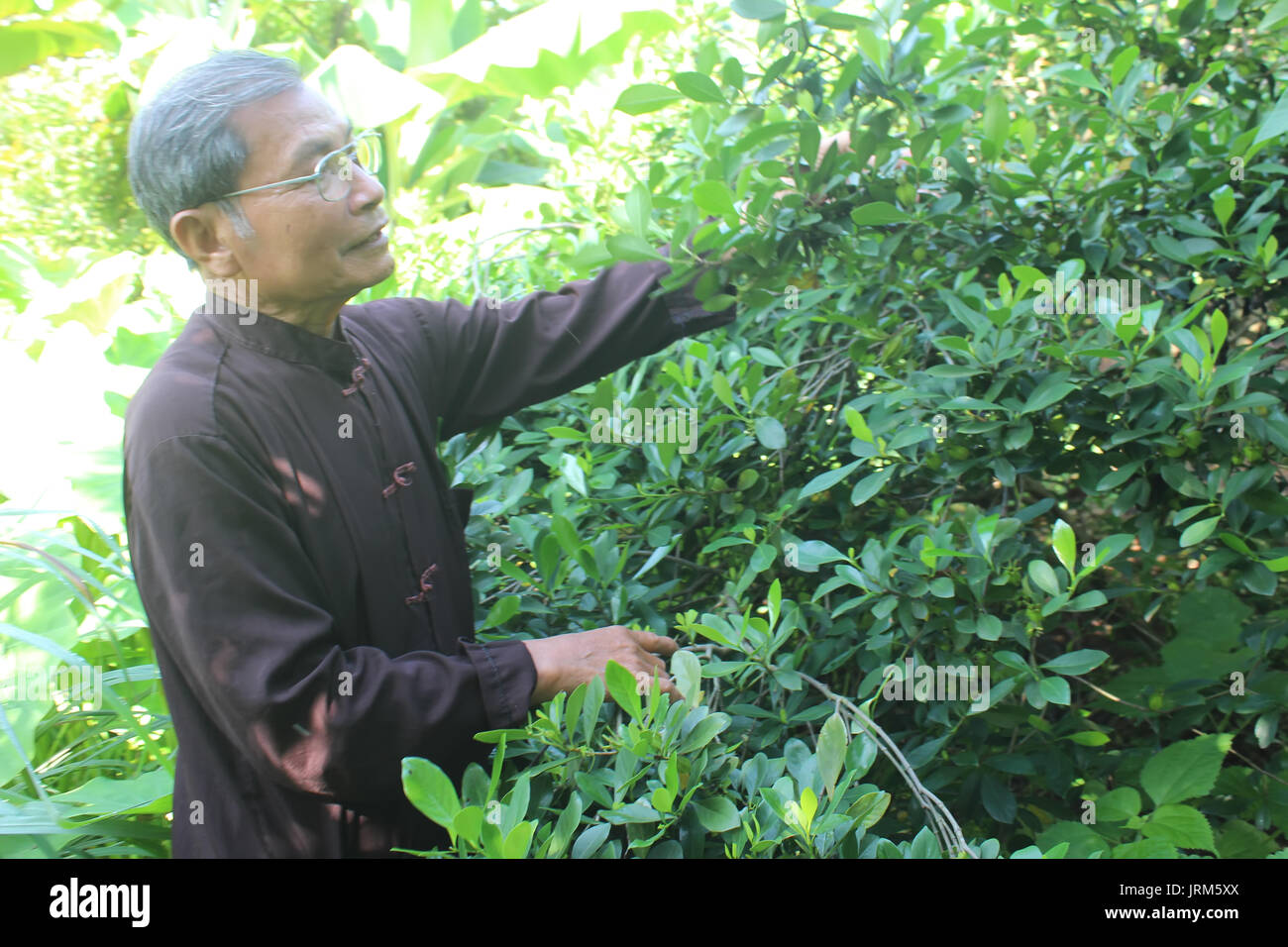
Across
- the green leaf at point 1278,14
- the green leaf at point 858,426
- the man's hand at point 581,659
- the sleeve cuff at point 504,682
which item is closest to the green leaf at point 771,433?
the green leaf at point 858,426

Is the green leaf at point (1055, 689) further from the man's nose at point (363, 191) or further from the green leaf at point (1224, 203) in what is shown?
the man's nose at point (363, 191)

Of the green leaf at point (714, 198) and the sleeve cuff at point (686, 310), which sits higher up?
the green leaf at point (714, 198)

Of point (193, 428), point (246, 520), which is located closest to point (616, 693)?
point (246, 520)

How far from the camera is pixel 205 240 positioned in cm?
158

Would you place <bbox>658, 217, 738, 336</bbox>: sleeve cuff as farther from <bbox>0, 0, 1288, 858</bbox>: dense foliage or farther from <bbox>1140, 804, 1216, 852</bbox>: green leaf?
<bbox>1140, 804, 1216, 852</bbox>: green leaf

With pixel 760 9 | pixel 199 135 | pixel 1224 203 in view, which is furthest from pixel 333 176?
pixel 1224 203

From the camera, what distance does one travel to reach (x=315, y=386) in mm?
1616

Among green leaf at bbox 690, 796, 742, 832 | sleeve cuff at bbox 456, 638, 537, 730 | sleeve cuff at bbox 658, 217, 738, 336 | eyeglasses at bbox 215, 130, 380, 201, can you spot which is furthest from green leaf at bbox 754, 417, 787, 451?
eyeglasses at bbox 215, 130, 380, 201

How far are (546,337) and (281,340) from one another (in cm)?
54

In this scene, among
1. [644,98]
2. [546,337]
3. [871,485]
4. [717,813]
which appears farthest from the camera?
[546,337]

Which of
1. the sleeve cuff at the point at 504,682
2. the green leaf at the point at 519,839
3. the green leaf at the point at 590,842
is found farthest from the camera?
the sleeve cuff at the point at 504,682

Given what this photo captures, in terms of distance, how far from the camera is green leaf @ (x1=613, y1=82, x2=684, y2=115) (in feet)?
6.03

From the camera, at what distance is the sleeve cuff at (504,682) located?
1.42m

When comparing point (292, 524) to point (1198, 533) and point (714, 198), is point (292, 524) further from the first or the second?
point (1198, 533)
